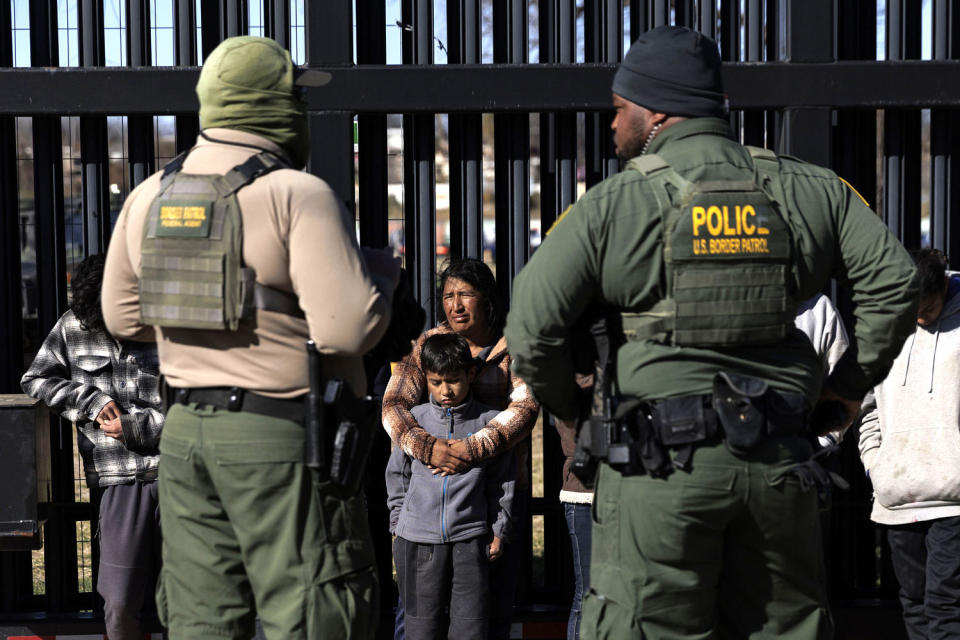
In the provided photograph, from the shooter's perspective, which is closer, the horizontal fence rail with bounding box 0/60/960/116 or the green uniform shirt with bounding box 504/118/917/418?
the green uniform shirt with bounding box 504/118/917/418

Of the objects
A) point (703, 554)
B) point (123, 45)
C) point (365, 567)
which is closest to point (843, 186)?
point (703, 554)

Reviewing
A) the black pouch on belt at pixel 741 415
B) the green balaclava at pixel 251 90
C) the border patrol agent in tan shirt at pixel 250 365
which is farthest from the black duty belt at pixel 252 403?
the black pouch on belt at pixel 741 415

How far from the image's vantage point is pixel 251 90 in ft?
10.3

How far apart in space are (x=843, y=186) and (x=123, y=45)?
302cm

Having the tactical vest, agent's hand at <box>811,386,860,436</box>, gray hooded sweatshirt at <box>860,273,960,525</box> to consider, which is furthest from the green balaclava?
gray hooded sweatshirt at <box>860,273,960,525</box>

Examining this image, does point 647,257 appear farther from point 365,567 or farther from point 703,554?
point 365,567

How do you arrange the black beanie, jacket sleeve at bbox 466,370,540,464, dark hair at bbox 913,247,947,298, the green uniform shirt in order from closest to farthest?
1. the green uniform shirt
2. the black beanie
3. dark hair at bbox 913,247,947,298
4. jacket sleeve at bbox 466,370,540,464

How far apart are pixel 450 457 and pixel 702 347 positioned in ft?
5.27

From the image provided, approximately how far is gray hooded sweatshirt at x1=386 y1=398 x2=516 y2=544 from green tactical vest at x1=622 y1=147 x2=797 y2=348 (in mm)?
1592

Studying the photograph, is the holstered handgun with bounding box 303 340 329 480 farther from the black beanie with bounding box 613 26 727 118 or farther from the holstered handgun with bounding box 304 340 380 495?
the black beanie with bounding box 613 26 727 118

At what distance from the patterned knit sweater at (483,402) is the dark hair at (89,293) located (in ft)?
3.70

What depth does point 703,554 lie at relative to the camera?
9.57 feet

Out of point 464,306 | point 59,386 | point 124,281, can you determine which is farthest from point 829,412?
point 59,386

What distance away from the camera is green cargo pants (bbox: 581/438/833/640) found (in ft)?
9.48
